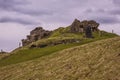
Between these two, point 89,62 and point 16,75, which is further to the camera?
point 16,75

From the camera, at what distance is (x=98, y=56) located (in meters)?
81.9

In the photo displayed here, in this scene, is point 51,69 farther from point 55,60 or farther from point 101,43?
point 101,43

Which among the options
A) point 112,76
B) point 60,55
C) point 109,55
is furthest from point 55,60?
point 112,76

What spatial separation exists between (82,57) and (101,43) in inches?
357

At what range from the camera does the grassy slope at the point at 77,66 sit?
7256cm

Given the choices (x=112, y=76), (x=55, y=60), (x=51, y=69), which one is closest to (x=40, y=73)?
(x=51, y=69)

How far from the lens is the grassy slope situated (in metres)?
72.6

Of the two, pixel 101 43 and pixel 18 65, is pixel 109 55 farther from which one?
pixel 18 65

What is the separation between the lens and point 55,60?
300 ft

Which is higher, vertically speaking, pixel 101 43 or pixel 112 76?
pixel 101 43

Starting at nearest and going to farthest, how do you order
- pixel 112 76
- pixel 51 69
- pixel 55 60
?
1. pixel 112 76
2. pixel 51 69
3. pixel 55 60

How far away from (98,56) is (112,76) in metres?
13.9

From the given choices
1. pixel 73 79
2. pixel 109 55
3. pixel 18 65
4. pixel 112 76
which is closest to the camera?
pixel 112 76

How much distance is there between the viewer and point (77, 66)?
7969 cm
